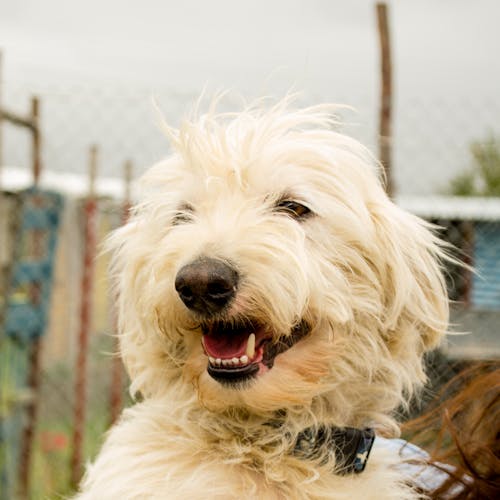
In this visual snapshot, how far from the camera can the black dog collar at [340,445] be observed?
7.09 feet

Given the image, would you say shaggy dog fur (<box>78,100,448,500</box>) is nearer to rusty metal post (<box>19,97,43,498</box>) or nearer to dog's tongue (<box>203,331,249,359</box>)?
dog's tongue (<box>203,331,249,359</box>)

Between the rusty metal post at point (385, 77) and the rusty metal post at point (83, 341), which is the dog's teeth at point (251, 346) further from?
the rusty metal post at point (83, 341)

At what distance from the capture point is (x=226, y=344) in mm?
2158

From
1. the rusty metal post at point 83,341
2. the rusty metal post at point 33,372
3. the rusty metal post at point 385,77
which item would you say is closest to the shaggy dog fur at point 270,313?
the rusty metal post at point 385,77

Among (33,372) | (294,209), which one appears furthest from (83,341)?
(294,209)

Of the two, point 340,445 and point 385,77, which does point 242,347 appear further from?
point 385,77

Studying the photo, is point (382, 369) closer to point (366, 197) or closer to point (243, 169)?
point (366, 197)

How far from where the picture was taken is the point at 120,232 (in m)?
2.57

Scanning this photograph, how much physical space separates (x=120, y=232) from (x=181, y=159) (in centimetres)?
34

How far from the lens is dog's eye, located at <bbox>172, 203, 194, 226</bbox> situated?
7.79 feet

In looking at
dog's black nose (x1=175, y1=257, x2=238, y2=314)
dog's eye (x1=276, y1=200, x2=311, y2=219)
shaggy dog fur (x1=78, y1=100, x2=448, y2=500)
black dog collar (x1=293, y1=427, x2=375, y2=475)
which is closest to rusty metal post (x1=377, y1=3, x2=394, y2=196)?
shaggy dog fur (x1=78, y1=100, x2=448, y2=500)

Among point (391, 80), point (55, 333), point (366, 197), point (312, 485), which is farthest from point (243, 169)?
point (55, 333)

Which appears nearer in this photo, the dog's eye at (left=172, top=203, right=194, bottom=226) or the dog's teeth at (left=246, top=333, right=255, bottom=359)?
the dog's teeth at (left=246, top=333, right=255, bottom=359)

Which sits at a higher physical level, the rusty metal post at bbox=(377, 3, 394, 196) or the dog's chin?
the rusty metal post at bbox=(377, 3, 394, 196)
